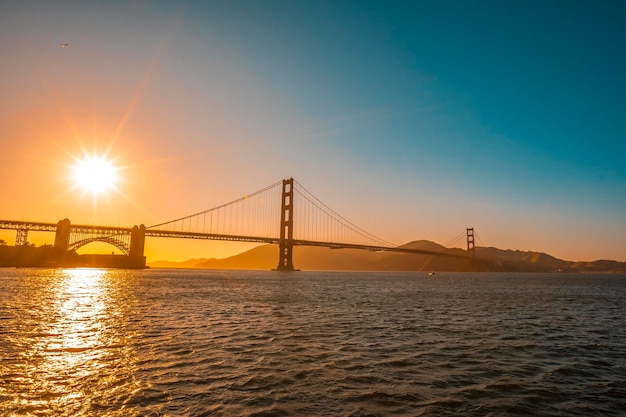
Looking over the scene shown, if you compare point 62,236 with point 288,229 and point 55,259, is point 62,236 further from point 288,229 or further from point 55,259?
point 288,229

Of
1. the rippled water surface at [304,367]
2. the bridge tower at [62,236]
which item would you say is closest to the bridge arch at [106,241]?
the bridge tower at [62,236]

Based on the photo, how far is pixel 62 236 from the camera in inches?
4813

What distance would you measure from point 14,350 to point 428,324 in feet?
63.1

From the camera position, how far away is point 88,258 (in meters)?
135

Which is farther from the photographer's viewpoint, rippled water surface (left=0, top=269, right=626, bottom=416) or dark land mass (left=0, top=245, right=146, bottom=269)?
dark land mass (left=0, top=245, right=146, bottom=269)

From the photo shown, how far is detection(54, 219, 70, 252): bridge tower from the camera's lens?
120469mm

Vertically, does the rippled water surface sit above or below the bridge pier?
below

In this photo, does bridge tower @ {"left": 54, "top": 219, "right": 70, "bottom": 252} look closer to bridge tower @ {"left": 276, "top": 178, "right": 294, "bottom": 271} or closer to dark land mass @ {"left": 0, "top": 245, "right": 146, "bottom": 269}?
dark land mass @ {"left": 0, "top": 245, "right": 146, "bottom": 269}

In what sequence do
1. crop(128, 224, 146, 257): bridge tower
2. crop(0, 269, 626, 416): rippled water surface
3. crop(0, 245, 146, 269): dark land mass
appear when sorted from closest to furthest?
crop(0, 269, 626, 416): rippled water surface
crop(0, 245, 146, 269): dark land mass
crop(128, 224, 146, 257): bridge tower

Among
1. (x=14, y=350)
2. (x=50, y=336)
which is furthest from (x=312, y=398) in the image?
(x=50, y=336)

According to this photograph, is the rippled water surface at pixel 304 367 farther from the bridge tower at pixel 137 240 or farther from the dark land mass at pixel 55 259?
the dark land mass at pixel 55 259

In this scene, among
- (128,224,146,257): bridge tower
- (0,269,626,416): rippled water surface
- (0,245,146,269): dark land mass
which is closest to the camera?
(0,269,626,416): rippled water surface

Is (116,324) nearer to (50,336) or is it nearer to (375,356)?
(50,336)

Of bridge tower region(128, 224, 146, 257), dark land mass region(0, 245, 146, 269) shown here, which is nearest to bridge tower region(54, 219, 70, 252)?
dark land mass region(0, 245, 146, 269)
